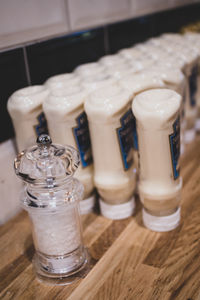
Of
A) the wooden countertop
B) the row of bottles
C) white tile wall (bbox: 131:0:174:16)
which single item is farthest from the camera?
white tile wall (bbox: 131:0:174:16)

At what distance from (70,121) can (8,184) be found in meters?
0.24

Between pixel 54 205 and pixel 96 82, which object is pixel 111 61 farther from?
pixel 54 205

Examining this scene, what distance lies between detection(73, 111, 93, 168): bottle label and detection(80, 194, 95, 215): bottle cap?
94 mm

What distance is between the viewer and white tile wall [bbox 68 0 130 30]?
98cm

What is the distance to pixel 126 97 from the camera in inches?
26.7

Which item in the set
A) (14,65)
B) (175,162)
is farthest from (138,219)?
(14,65)

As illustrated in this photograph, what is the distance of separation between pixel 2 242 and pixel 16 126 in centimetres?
25

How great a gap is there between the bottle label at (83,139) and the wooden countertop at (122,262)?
139 mm

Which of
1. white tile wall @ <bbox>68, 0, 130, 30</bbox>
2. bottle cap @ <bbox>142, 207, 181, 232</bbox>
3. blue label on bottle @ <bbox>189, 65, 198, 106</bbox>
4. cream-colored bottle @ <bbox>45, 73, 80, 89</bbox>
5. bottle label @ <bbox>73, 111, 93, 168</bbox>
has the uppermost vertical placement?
white tile wall @ <bbox>68, 0, 130, 30</bbox>

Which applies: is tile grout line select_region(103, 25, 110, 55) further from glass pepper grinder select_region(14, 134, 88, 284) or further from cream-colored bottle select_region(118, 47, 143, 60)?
glass pepper grinder select_region(14, 134, 88, 284)

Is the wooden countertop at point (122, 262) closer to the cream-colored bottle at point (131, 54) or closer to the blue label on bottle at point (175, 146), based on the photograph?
the blue label on bottle at point (175, 146)

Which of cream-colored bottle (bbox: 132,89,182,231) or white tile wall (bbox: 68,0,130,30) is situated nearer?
cream-colored bottle (bbox: 132,89,182,231)

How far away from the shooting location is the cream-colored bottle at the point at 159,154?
614 millimetres

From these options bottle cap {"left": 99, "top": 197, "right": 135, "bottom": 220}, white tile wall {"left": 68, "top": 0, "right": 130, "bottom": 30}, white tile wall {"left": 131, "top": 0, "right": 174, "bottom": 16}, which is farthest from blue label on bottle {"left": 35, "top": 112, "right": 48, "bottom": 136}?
white tile wall {"left": 131, "top": 0, "right": 174, "bottom": 16}
